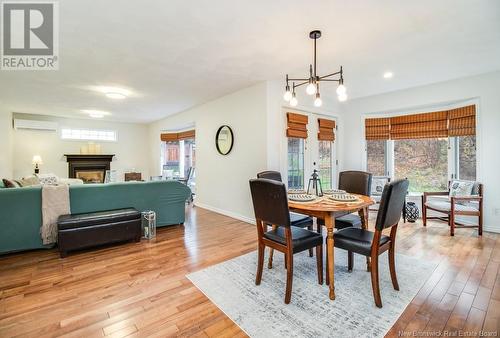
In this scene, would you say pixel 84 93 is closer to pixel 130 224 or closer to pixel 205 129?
pixel 205 129

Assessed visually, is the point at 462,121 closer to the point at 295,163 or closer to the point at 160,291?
the point at 295,163

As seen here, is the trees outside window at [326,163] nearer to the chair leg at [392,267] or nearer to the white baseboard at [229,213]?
the white baseboard at [229,213]

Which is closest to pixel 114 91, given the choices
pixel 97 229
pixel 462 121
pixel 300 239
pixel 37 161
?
pixel 97 229

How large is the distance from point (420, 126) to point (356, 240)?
3756 mm

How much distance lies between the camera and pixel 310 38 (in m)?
2.59

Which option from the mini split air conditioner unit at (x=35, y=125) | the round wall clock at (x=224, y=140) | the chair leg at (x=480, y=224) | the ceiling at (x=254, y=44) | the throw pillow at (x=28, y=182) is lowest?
the chair leg at (x=480, y=224)

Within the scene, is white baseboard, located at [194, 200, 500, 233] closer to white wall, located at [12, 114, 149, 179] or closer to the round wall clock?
the round wall clock

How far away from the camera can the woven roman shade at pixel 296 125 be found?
14.0 ft

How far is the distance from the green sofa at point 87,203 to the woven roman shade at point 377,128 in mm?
3990

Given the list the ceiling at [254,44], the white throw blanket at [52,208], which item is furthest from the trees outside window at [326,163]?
the white throw blanket at [52,208]

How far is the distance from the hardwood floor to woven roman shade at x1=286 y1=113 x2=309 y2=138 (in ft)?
6.88

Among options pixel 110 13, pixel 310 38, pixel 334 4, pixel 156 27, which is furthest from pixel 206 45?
pixel 334 4

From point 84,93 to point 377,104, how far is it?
5926 millimetres

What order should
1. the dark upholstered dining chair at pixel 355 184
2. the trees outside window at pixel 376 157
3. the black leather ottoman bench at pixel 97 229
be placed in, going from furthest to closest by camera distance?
1. the trees outside window at pixel 376 157
2. the black leather ottoman bench at pixel 97 229
3. the dark upholstered dining chair at pixel 355 184
